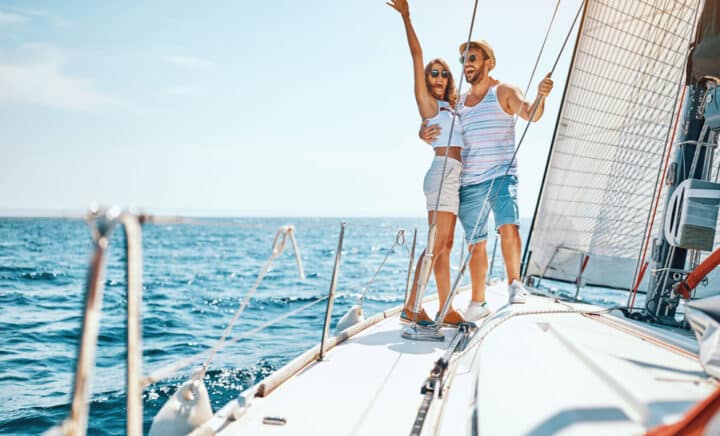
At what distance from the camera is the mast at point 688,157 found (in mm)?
2424

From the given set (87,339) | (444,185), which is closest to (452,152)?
(444,185)

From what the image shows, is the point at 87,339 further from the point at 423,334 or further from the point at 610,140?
the point at 610,140

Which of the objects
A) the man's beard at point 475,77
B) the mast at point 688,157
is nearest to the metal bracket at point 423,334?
the mast at point 688,157

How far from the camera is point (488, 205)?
3152mm

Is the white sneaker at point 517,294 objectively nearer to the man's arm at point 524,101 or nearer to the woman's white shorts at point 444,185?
the woman's white shorts at point 444,185

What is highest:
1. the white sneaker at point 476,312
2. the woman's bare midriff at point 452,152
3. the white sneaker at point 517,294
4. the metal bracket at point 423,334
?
the woman's bare midriff at point 452,152

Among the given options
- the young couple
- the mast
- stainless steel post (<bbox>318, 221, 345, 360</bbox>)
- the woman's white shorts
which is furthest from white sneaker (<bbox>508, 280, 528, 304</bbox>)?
stainless steel post (<bbox>318, 221, 345, 360</bbox>)

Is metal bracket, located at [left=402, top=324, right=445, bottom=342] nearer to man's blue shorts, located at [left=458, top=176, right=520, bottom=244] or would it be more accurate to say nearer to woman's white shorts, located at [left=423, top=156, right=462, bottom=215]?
man's blue shorts, located at [left=458, top=176, right=520, bottom=244]

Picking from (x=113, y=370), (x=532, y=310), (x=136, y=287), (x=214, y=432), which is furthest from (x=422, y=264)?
(x=113, y=370)

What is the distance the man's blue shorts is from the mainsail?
63.6 inches

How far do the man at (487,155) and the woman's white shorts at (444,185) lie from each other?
10 centimetres

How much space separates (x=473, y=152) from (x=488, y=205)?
1.13ft

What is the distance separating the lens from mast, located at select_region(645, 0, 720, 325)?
7.95 ft

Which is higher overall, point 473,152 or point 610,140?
point 610,140
